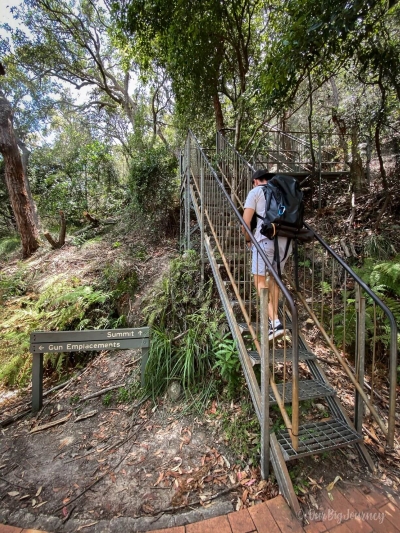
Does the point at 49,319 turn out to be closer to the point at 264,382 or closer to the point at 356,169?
the point at 264,382

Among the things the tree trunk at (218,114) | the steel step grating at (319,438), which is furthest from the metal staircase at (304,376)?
the tree trunk at (218,114)

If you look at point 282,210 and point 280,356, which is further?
point 280,356

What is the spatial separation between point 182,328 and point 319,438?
1960mm

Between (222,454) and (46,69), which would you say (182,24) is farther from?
(46,69)

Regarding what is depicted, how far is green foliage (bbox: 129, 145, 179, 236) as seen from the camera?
6301 millimetres

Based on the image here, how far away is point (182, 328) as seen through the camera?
3406mm

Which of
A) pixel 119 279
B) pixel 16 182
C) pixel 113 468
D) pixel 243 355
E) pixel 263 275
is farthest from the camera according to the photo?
pixel 16 182

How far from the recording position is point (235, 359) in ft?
8.30

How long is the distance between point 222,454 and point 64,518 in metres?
1.22

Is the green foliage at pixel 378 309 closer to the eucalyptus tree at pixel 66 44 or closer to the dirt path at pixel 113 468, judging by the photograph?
the dirt path at pixel 113 468

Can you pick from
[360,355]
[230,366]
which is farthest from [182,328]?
[360,355]

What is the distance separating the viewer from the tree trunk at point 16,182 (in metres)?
6.38

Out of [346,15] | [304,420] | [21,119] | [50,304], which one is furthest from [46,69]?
[304,420]

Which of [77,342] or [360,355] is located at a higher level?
[360,355]
